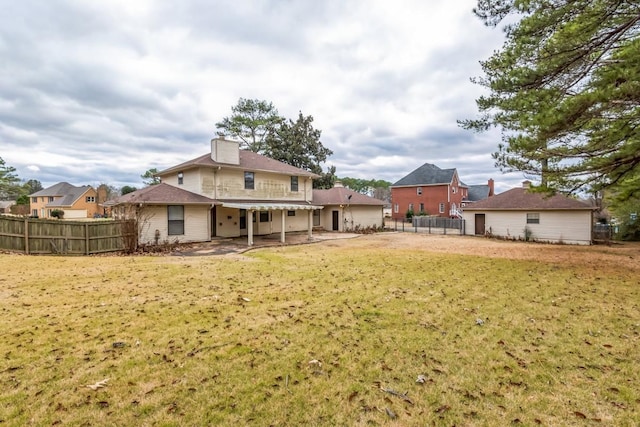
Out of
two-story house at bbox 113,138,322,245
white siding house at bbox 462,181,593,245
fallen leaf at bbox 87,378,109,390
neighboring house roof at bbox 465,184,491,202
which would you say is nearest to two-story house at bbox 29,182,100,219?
two-story house at bbox 113,138,322,245

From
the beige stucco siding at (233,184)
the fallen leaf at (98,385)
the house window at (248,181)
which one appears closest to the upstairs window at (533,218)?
the beige stucco siding at (233,184)

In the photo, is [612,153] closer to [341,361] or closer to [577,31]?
[577,31]

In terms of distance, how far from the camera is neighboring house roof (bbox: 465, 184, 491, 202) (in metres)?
43.8

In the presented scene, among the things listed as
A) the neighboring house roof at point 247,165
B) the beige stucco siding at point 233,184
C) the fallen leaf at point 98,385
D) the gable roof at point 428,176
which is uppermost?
the gable roof at point 428,176

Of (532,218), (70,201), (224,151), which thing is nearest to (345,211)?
(224,151)

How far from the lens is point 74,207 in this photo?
161 ft

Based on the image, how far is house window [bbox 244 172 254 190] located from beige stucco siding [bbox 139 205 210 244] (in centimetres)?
332

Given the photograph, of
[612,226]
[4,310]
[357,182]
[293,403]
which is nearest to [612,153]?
[293,403]

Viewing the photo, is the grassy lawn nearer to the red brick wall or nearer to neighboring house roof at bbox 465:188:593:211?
neighboring house roof at bbox 465:188:593:211

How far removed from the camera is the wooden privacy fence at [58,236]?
11.5 metres

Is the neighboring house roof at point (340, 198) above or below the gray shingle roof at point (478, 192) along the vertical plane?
below

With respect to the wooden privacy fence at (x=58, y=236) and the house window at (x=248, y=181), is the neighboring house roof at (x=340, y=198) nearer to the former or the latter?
the house window at (x=248, y=181)

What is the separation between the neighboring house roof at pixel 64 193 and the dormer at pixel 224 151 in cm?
4569

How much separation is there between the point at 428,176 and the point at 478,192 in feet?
36.1
